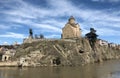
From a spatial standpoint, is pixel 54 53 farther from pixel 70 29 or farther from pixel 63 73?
pixel 63 73

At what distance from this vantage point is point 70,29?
5064 inches

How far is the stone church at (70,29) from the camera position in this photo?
128250 millimetres

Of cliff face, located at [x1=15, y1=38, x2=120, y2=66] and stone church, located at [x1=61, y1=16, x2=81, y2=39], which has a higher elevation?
stone church, located at [x1=61, y1=16, x2=81, y2=39]

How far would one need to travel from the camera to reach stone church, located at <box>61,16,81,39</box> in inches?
5049

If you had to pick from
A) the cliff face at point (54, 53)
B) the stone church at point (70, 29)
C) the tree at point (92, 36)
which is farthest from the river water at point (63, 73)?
the stone church at point (70, 29)

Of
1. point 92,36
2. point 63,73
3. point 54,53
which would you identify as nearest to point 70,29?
point 92,36

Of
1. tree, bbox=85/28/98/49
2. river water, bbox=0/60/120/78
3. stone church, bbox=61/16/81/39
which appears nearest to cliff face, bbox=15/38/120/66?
tree, bbox=85/28/98/49

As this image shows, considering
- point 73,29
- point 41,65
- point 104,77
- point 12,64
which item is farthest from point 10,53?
point 104,77

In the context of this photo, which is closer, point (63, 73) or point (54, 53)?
point (63, 73)

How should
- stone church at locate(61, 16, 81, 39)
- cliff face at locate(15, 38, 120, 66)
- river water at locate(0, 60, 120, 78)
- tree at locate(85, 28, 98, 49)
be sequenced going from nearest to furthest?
river water at locate(0, 60, 120, 78)
cliff face at locate(15, 38, 120, 66)
tree at locate(85, 28, 98, 49)
stone church at locate(61, 16, 81, 39)

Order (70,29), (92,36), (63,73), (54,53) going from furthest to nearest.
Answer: (70,29), (92,36), (54,53), (63,73)

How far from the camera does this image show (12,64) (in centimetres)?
9669

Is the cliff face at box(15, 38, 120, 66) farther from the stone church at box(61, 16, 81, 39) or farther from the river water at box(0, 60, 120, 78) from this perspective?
the river water at box(0, 60, 120, 78)

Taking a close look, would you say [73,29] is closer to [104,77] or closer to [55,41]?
[55,41]
